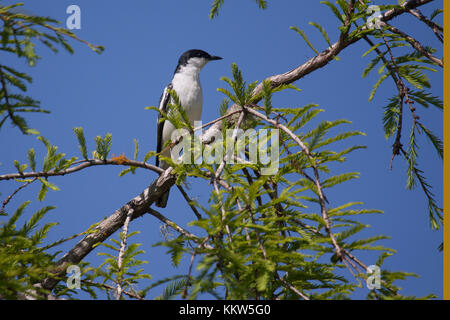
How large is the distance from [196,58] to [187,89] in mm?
1010

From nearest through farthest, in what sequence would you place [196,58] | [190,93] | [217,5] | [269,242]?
[269,242] < [217,5] < [190,93] < [196,58]

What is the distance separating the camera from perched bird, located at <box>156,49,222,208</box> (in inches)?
267

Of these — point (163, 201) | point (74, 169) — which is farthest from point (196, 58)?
point (74, 169)

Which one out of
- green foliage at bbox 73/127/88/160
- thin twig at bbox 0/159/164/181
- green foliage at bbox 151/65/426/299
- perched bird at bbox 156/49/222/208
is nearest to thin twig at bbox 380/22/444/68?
green foliage at bbox 151/65/426/299

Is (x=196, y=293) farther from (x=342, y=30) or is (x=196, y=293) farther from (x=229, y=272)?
(x=342, y=30)

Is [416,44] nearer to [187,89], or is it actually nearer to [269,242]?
[269,242]

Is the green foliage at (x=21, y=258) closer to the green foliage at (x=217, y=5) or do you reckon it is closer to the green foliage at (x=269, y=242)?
the green foliage at (x=269, y=242)

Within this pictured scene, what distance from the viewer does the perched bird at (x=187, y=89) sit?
678 centimetres

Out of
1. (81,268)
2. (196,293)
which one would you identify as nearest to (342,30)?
(196,293)

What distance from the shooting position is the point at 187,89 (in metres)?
6.88

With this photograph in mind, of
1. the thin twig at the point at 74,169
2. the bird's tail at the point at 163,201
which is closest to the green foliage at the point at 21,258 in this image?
the thin twig at the point at 74,169

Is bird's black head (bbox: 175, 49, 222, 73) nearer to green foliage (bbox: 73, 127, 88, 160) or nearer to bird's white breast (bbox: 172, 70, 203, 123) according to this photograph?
bird's white breast (bbox: 172, 70, 203, 123)
